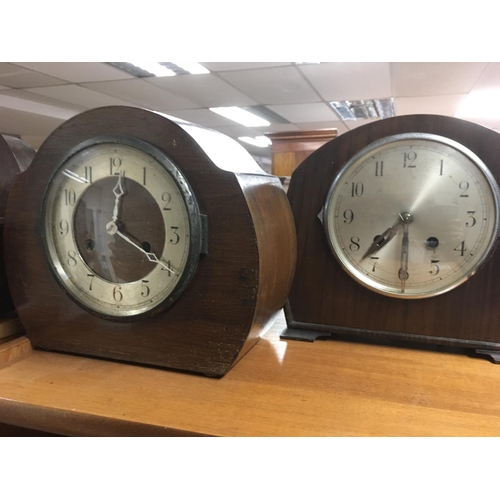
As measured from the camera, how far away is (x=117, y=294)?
24.0 inches

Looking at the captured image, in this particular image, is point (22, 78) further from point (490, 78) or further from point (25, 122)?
point (490, 78)

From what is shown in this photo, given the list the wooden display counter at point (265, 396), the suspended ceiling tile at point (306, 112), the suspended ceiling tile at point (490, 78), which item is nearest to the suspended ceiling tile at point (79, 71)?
the suspended ceiling tile at point (306, 112)

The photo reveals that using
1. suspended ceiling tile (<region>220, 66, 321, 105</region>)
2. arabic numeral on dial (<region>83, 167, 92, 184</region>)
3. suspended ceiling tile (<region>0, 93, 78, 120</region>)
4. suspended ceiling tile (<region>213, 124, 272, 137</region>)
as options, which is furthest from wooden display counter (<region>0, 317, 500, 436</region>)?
suspended ceiling tile (<region>213, 124, 272, 137</region>)

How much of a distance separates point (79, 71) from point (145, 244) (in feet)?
9.79

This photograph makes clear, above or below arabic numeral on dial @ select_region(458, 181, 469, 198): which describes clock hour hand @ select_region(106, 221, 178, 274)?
below

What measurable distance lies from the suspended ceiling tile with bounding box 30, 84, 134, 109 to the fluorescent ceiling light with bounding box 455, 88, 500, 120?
291 centimetres

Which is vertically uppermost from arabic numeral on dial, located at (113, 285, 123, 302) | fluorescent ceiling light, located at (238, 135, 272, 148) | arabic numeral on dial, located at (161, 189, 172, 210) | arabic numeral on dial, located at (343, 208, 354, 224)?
fluorescent ceiling light, located at (238, 135, 272, 148)

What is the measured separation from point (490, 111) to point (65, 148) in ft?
14.3

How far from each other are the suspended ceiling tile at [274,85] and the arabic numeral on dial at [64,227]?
8.65 ft

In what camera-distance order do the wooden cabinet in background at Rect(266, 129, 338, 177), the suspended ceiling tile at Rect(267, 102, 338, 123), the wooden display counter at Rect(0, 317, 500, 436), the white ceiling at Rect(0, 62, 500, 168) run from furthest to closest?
the suspended ceiling tile at Rect(267, 102, 338, 123) → the white ceiling at Rect(0, 62, 500, 168) → the wooden cabinet in background at Rect(266, 129, 338, 177) → the wooden display counter at Rect(0, 317, 500, 436)

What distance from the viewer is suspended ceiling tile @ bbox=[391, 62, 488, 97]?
2842 mm

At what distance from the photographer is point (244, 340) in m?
0.56

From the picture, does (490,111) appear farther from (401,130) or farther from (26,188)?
(26,188)

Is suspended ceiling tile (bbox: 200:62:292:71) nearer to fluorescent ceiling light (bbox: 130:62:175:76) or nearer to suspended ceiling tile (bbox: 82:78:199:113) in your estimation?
fluorescent ceiling light (bbox: 130:62:175:76)
